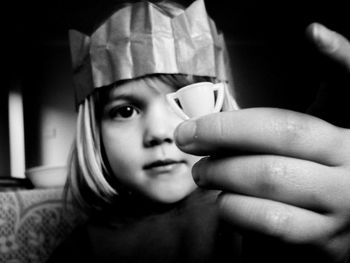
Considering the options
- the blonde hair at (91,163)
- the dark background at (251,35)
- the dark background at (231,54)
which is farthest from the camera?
the dark background at (231,54)

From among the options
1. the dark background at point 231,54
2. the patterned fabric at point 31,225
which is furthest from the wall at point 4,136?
the patterned fabric at point 31,225

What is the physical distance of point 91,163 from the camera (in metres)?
0.75

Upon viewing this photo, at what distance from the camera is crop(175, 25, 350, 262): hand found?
0.86 ft

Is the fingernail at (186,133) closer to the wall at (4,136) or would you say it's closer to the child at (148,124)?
the child at (148,124)

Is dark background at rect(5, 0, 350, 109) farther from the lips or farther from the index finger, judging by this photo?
the index finger

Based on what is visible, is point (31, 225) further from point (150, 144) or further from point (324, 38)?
point (324, 38)

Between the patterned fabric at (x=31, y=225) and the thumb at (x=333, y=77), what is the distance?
765mm

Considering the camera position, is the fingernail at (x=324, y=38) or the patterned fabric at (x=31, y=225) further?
the patterned fabric at (x=31, y=225)

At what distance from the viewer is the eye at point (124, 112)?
62 cm

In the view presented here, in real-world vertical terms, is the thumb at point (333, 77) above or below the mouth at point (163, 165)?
above

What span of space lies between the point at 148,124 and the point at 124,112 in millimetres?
71

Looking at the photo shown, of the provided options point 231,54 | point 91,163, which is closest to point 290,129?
point 91,163

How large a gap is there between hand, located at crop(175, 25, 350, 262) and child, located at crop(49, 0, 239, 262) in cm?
31

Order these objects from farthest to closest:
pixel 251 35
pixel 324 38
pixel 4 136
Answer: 1. pixel 251 35
2. pixel 4 136
3. pixel 324 38
